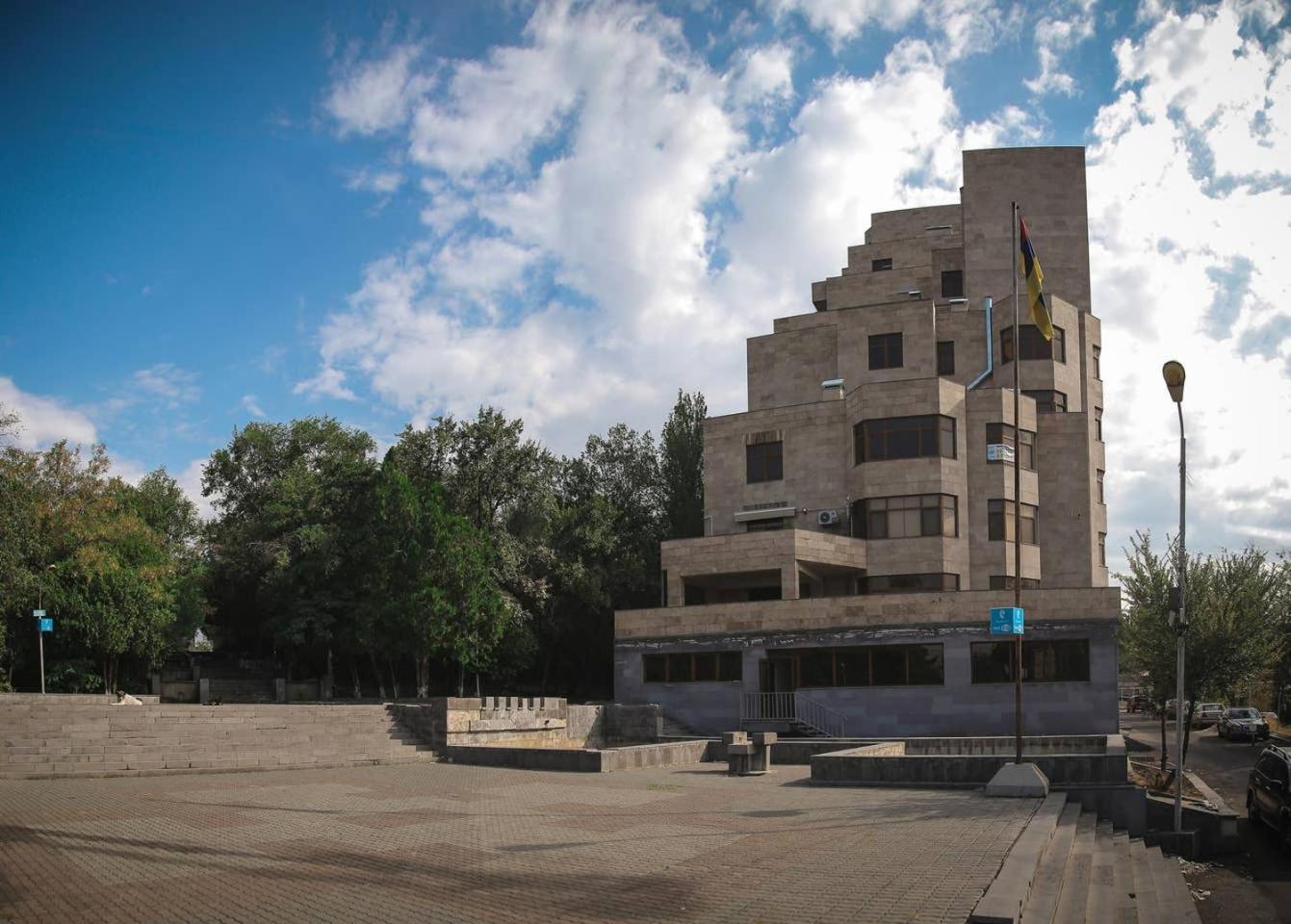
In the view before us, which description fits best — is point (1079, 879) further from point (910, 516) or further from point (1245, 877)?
point (910, 516)

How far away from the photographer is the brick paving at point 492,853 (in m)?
10.0

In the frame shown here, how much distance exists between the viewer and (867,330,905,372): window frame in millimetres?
48375

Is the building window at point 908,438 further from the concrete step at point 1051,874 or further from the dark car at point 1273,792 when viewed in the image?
the concrete step at point 1051,874

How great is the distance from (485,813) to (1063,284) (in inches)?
1641

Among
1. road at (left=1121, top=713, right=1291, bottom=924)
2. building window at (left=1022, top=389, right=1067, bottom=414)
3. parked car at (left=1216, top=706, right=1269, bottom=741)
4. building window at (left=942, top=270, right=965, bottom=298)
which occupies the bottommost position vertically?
parked car at (left=1216, top=706, right=1269, bottom=741)

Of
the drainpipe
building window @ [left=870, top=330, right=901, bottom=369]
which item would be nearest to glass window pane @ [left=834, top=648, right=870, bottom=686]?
the drainpipe

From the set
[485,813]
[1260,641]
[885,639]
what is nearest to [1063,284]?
[885,639]

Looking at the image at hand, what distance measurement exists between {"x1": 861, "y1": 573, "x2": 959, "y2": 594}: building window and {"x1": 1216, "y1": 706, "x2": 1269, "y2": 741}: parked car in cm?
1510

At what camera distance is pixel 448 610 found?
4581 centimetres

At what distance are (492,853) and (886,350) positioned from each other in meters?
38.8

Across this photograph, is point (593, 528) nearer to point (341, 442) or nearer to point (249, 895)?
point (341, 442)

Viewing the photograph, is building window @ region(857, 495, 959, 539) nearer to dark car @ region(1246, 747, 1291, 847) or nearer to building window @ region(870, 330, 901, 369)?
building window @ region(870, 330, 901, 369)

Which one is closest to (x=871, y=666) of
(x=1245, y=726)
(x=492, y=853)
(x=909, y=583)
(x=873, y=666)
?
(x=873, y=666)

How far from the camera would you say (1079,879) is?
42.4ft
